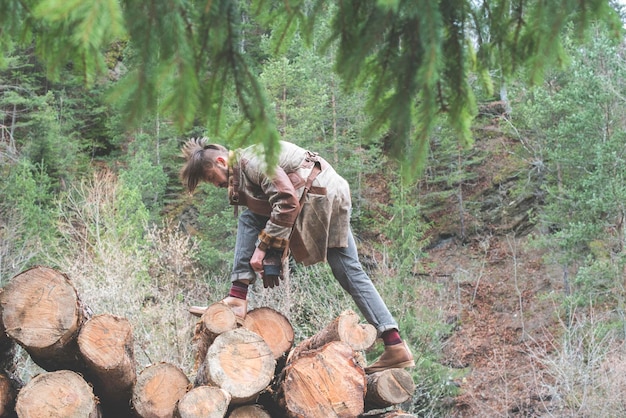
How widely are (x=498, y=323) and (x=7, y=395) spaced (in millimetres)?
18260

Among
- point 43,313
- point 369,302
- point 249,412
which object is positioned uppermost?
point 43,313

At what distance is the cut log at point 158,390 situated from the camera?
13.2 feet

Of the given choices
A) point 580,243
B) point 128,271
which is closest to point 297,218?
point 128,271

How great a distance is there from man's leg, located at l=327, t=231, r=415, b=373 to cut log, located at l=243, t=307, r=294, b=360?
523mm

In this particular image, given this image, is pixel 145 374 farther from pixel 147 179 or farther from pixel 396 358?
pixel 147 179

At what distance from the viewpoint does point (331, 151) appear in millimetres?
21359

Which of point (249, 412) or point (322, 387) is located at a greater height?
point (322, 387)

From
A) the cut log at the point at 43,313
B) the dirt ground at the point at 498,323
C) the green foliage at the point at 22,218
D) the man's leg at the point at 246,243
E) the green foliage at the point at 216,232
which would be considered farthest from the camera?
the green foliage at the point at 216,232

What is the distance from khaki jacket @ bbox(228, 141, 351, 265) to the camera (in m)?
4.02

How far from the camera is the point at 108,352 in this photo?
3768mm

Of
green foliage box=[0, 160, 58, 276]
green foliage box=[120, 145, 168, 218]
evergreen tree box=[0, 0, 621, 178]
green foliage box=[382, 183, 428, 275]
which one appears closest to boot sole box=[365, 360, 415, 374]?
evergreen tree box=[0, 0, 621, 178]

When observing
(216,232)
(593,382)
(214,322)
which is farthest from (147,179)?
(214,322)

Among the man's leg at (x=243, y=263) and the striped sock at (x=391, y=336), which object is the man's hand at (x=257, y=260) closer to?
the man's leg at (x=243, y=263)

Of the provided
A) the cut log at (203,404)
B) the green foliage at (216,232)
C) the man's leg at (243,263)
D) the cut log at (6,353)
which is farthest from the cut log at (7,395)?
the green foliage at (216,232)
